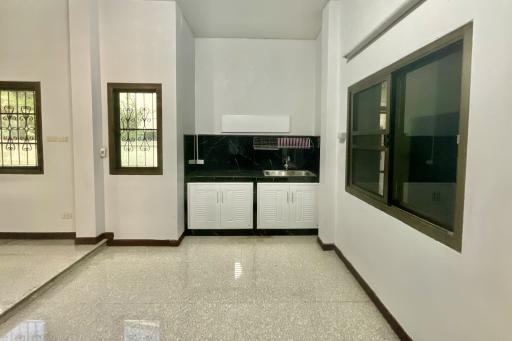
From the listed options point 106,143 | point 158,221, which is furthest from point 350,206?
point 106,143

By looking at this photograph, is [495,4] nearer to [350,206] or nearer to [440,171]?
[440,171]

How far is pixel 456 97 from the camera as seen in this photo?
1.81m

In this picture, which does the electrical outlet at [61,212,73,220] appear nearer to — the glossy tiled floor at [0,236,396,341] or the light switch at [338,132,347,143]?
the glossy tiled floor at [0,236,396,341]

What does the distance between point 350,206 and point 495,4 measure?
230cm

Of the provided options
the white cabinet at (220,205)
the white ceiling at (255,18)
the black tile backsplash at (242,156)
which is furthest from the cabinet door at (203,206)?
the white ceiling at (255,18)

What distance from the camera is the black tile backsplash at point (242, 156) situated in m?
4.98

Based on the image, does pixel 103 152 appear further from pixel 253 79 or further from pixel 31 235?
pixel 253 79

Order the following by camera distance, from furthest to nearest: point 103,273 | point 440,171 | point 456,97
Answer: point 103,273, point 440,171, point 456,97

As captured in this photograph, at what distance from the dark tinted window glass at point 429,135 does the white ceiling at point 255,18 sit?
2157 mm

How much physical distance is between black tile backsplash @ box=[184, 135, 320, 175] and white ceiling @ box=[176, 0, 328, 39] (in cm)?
164

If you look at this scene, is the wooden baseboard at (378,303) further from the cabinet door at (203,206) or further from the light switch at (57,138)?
the light switch at (57,138)

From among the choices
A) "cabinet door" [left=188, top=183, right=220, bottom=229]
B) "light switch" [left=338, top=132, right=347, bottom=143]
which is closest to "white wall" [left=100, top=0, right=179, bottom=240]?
"cabinet door" [left=188, top=183, right=220, bottom=229]

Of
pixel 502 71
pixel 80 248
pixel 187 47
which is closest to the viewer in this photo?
pixel 502 71

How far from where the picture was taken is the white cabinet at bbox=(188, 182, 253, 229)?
4.41 meters
